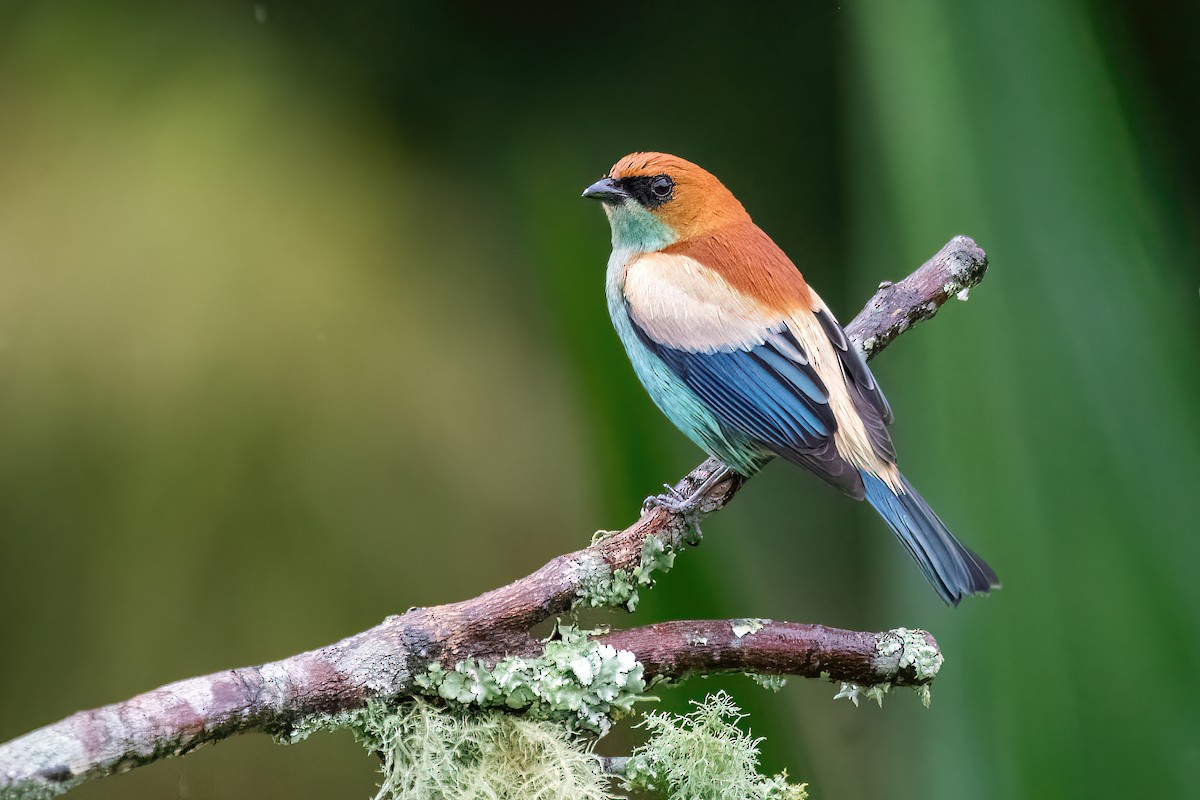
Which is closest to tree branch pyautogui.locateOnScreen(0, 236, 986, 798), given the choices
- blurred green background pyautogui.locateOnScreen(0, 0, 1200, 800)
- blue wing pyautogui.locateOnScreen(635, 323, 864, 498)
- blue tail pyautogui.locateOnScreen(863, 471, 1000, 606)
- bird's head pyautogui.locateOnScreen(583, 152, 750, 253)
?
blue tail pyautogui.locateOnScreen(863, 471, 1000, 606)

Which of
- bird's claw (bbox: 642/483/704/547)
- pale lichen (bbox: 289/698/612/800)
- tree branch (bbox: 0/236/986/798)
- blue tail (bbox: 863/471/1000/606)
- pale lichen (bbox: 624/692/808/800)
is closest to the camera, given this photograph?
tree branch (bbox: 0/236/986/798)

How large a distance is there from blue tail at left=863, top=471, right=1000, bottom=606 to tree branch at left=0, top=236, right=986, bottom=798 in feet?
0.56

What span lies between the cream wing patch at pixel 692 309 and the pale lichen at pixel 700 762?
817 mm

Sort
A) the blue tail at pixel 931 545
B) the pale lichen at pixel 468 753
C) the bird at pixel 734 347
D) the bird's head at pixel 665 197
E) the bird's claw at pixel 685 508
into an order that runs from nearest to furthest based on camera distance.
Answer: the pale lichen at pixel 468 753, the blue tail at pixel 931 545, the bird's claw at pixel 685 508, the bird at pixel 734 347, the bird's head at pixel 665 197

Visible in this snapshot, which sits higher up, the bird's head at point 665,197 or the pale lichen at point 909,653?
the bird's head at point 665,197

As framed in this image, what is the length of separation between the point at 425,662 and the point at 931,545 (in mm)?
934

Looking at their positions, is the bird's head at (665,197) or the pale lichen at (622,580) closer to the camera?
the pale lichen at (622,580)

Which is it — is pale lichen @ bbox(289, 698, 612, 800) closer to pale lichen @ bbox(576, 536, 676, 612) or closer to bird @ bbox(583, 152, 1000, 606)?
pale lichen @ bbox(576, 536, 676, 612)

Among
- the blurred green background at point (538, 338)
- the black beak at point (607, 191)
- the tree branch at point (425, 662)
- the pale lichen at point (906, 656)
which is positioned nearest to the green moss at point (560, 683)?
the tree branch at point (425, 662)

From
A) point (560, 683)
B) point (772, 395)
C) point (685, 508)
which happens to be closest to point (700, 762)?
point (560, 683)

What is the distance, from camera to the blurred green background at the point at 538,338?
219 cm

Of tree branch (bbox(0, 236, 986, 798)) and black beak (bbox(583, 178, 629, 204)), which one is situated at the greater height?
black beak (bbox(583, 178, 629, 204))

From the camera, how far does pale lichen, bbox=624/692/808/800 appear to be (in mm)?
1763

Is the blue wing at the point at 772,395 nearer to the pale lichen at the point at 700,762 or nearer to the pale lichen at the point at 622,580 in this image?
the pale lichen at the point at 622,580
